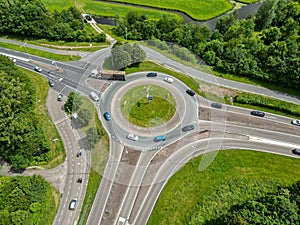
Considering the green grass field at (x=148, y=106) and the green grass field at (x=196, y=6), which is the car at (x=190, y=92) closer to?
the green grass field at (x=148, y=106)

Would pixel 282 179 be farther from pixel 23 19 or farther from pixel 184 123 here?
pixel 23 19

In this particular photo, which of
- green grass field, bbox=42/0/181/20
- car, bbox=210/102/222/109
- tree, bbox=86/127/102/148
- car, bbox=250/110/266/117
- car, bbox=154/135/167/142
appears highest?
green grass field, bbox=42/0/181/20

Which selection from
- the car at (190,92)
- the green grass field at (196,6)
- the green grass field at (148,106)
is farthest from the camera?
the green grass field at (196,6)

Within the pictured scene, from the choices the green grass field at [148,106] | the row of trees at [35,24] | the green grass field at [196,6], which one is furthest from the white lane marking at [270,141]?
the green grass field at [196,6]

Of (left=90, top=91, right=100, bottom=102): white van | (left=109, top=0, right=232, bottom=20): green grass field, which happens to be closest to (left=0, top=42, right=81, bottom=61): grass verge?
(left=90, top=91, right=100, bottom=102): white van

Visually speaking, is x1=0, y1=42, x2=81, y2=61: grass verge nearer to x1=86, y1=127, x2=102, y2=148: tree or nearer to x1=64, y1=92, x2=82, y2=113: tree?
x1=64, y1=92, x2=82, y2=113: tree

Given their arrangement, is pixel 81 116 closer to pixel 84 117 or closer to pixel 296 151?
pixel 84 117
